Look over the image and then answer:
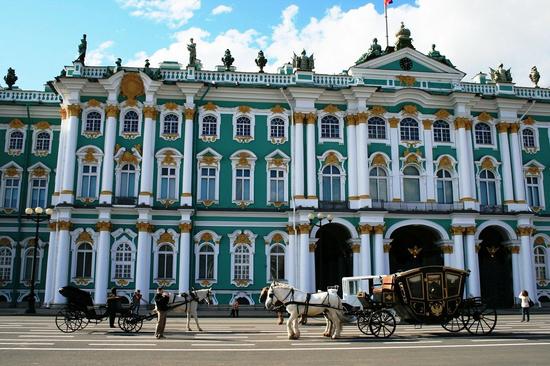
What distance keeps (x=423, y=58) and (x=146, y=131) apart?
20.7 meters

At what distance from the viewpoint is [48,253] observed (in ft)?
119

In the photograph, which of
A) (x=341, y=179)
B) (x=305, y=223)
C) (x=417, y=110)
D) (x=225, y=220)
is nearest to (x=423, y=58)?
(x=417, y=110)

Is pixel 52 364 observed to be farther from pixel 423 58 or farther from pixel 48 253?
pixel 423 58

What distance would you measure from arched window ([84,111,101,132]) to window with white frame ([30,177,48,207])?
529 cm

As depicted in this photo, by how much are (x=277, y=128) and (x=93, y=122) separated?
41.8 ft

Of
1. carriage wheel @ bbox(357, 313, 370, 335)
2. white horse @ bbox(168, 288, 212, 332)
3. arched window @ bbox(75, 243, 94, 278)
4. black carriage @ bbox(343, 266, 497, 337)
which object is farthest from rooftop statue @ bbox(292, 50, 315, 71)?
carriage wheel @ bbox(357, 313, 370, 335)

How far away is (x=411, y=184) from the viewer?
38875mm

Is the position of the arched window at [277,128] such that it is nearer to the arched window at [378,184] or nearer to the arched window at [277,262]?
the arched window at [378,184]

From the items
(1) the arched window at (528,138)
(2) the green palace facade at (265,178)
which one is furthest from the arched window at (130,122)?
(1) the arched window at (528,138)

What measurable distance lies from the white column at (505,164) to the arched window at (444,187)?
3.99 meters

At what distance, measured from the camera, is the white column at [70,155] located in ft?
117

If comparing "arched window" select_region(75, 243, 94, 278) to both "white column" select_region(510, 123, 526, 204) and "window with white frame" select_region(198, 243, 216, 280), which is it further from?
"white column" select_region(510, 123, 526, 204)

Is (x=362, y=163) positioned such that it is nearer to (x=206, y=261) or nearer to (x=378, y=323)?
(x=206, y=261)

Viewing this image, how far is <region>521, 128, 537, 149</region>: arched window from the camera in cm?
4122
